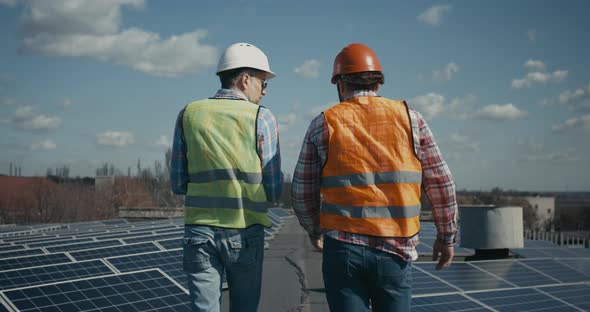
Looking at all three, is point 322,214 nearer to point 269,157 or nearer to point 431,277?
point 269,157

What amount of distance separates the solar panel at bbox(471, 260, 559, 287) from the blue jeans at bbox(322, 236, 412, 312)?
5.10m

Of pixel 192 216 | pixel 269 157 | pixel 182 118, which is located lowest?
pixel 192 216

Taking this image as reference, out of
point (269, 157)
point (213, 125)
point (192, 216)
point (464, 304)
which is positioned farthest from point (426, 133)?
point (464, 304)

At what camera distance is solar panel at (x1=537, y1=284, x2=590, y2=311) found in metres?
6.37

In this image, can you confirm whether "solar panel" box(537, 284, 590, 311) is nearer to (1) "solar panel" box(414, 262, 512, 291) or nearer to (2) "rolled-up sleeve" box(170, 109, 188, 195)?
(1) "solar panel" box(414, 262, 512, 291)

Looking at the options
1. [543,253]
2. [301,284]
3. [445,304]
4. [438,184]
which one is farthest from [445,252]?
[543,253]

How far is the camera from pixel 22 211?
6944 centimetres

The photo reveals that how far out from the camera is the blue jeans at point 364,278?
2.83 meters

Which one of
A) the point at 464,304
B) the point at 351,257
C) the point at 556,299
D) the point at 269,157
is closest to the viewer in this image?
the point at 351,257

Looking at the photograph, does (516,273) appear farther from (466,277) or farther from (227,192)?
(227,192)

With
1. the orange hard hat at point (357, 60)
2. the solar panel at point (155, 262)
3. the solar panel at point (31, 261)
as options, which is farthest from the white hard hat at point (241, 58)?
the solar panel at point (31, 261)

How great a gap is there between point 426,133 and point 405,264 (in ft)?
2.53

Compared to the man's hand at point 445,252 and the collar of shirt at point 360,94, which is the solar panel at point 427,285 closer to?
the man's hand at point 445,252

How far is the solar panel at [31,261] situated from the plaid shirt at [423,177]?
5464 millimetres
